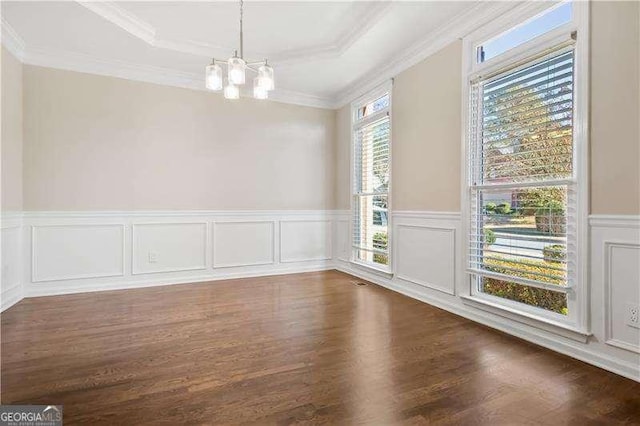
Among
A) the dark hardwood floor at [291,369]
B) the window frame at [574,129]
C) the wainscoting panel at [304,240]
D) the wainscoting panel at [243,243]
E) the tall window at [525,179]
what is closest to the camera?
the dark hardwood floor at [291,369]

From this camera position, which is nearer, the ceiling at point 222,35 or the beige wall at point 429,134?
the ceiling at point 222,35

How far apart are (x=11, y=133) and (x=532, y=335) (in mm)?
5153

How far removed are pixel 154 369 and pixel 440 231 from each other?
274 cm

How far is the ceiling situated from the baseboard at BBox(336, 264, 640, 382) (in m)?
2.59

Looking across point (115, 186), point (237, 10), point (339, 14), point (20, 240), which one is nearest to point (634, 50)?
point (339, 14)

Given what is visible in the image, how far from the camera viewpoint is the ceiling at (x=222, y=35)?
3086 mm

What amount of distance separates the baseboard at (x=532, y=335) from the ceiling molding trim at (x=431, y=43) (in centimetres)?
253

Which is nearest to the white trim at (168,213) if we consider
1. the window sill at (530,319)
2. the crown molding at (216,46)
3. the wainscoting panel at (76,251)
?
the wainscoting panel at (76,251)

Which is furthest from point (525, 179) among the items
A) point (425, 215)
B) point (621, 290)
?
point (425, 215)

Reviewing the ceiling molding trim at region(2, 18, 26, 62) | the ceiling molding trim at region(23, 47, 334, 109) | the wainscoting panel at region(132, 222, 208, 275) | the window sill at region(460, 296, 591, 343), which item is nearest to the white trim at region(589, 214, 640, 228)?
the window sill at region(460, 296, 591, 343)

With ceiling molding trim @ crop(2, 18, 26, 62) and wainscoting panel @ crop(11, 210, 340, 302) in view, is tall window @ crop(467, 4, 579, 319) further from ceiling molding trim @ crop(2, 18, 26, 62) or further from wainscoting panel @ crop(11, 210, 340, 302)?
ceiling molding trim @ crop(2, 18, 26, 62)

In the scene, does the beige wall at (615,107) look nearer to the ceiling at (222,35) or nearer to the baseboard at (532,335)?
the baseboard at (532,335)

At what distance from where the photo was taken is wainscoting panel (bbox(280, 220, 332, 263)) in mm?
5195

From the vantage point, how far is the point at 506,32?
2.82m
